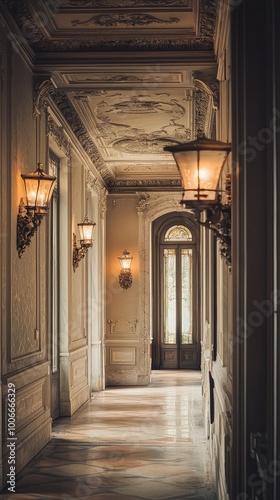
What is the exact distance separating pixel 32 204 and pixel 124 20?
1.79 m

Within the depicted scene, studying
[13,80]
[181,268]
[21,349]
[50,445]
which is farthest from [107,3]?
[181,268]

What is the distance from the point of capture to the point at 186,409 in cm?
1194

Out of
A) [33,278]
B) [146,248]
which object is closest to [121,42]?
[33,278]

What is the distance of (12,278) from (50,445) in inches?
101

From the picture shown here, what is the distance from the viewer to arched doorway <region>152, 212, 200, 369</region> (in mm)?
18641

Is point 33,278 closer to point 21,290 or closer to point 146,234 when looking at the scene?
point 21,290

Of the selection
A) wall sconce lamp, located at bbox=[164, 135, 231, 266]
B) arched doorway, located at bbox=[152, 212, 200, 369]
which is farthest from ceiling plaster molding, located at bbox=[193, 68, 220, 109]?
arched doorway, located at bbox=[152, 212, 200, 369]

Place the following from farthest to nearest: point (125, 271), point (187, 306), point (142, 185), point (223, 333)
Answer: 1. point (187, 306)
2. point (142, 185)
3. point (125, 271)
4. point (223, 333)

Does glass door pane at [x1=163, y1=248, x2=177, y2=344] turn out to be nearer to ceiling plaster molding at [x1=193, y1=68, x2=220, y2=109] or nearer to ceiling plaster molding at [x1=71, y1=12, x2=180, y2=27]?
ceiling plaster molding at [x1=193, y1=68, x2=220, y2=109]

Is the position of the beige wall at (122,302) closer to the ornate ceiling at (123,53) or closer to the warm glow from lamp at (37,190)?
the ornate ceiling at (123,53)

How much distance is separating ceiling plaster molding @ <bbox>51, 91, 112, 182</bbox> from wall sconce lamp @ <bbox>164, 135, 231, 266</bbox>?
4.43 m

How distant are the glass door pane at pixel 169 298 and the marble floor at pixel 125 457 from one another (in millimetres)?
5980

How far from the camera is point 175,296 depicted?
18.7m

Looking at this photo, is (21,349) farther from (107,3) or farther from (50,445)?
(107,3)
